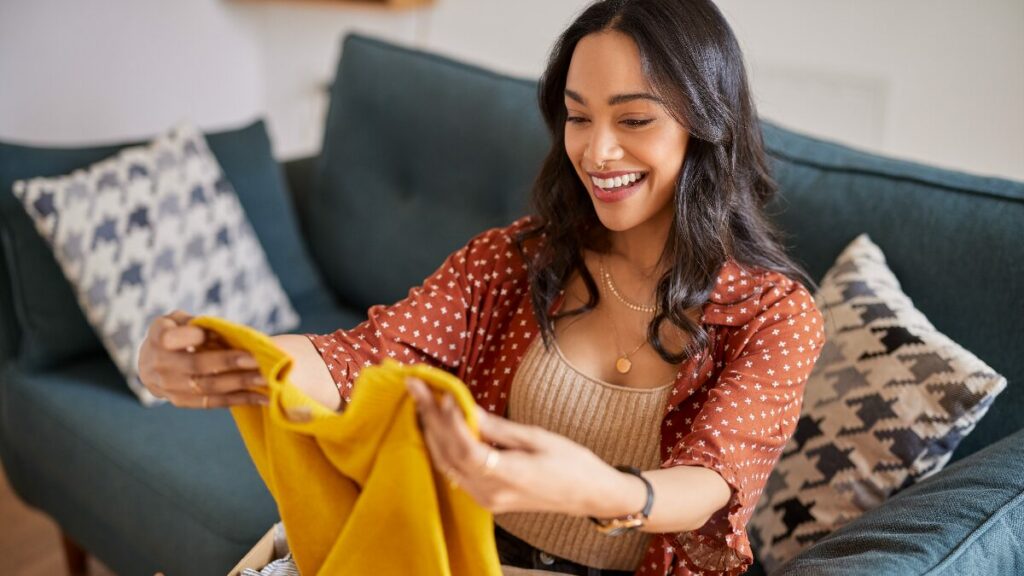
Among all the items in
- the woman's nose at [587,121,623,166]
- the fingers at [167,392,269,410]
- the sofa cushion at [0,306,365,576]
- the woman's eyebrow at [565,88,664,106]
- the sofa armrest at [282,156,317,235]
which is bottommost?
the sofa cushion at [0,306,365,576]

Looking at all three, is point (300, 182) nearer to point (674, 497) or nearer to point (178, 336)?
point (178, 336)

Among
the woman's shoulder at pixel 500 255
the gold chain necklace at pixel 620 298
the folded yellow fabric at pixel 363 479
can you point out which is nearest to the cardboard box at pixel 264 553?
the folded yellow fabric at pixel 363 479

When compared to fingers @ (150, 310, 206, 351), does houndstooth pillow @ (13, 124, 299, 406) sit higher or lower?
lower

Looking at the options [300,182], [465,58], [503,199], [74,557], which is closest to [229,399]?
[503,199]

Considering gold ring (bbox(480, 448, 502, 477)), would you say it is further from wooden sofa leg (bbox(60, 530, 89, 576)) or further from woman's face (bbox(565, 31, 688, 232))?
wooden sofa leg (bbox(60, 530, 89, 576))

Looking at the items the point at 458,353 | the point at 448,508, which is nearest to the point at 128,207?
the point at 458,353

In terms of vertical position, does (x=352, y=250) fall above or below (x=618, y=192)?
below

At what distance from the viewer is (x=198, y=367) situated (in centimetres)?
106

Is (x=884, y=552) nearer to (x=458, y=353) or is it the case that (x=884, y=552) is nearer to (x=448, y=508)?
(x=448, y=508)

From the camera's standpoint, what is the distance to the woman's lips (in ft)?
3.95

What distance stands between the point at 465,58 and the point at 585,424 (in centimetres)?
204

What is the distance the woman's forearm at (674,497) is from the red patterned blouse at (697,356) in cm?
2

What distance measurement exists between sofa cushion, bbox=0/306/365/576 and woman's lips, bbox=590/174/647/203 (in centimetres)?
82

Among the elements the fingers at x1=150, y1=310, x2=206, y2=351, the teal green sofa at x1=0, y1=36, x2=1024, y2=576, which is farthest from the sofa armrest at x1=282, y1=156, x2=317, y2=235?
the fingers at x1=150, y1=310, x2=206, y2=351
